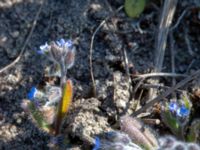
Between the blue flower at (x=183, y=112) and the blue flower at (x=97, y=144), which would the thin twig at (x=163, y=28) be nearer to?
the blue flower at (x=183, y=112)

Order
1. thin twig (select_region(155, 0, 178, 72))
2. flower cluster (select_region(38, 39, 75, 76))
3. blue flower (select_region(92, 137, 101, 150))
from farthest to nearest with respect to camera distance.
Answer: thin twig (select_region(155, 0, 178, 72)), flower cluster (select_region(38, 39, 75, 76)), blue flower (select_region(92, 137, 101, 150))

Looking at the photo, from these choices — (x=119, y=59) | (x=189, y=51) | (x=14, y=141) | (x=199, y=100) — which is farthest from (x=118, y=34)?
(x=14, y=141)

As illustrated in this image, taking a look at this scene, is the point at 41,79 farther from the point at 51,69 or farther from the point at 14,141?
the point at 14,141

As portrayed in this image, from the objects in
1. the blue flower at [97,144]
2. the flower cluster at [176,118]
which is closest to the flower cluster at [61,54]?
the blue flower at [97,144]

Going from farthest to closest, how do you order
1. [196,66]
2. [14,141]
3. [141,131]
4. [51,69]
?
[196,66] < [51,69] < [14,141] < [141,131]

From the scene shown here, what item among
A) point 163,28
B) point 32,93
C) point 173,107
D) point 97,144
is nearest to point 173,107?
point 173,107

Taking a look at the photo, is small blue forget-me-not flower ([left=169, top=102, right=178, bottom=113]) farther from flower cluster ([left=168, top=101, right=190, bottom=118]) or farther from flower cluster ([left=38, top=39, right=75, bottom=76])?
flower cluster ([left=38, top=39, right=75, bottom=76])

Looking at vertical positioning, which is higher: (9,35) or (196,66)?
(9,35)

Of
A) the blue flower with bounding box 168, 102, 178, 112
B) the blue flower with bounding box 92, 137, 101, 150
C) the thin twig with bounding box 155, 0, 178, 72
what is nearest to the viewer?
the blue flower with bounding box 92, 137, 101, 150

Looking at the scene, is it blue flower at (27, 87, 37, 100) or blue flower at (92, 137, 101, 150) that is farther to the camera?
blue flower at (27, 87, 37, 100)

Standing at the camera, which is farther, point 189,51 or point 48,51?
point 189,51

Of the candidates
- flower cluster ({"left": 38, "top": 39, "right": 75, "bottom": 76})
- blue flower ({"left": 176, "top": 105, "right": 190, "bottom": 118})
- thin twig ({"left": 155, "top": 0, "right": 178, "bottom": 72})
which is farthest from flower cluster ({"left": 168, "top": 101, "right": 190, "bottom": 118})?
flower cluster ({"left": 38, "top": 39, "right": 75, "bottom": 76})
